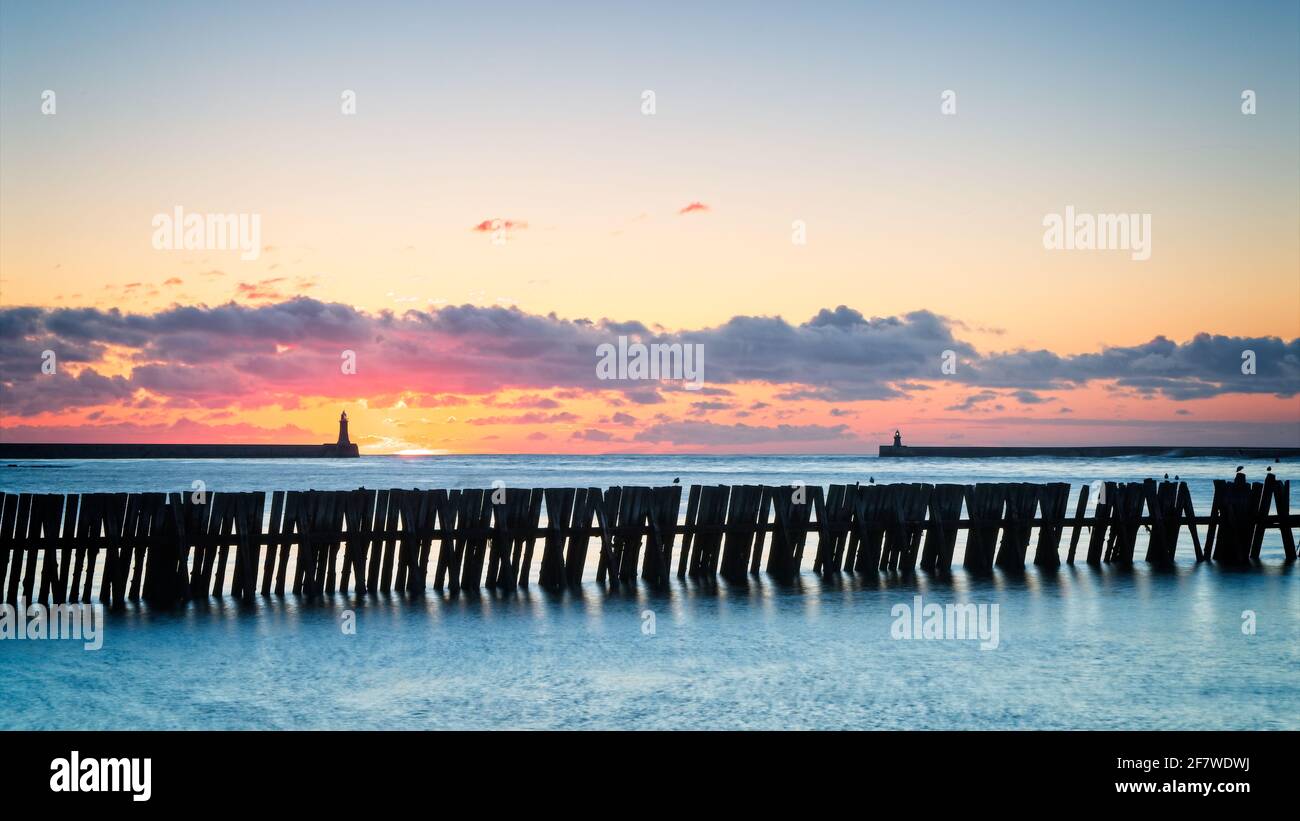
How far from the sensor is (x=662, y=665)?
44.8 ft

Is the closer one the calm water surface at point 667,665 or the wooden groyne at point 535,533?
the calm water surface at point 667,665

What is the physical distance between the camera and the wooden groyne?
17.0 metres

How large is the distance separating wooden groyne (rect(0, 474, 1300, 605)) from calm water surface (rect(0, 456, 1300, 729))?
76 centimetres

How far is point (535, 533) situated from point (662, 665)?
5608 millimetres

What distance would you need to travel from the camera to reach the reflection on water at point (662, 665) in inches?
457

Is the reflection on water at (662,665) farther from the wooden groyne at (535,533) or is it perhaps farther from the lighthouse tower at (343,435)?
the lighthouse tower at (343,435)

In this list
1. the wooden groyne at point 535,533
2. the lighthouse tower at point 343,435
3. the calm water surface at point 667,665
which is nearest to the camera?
the calm water surface at point 667,665

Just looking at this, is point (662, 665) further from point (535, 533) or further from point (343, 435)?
point (343, 435)

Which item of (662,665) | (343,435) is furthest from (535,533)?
(343,435)

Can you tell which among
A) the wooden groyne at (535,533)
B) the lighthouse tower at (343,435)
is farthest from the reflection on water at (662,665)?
the lighthouse tower at (343,435)

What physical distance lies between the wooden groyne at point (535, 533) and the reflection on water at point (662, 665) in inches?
28.7

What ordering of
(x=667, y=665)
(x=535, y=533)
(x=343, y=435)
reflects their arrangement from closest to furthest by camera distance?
(x=667, y=665), (x=535, y=533), (x=343, y=435)
